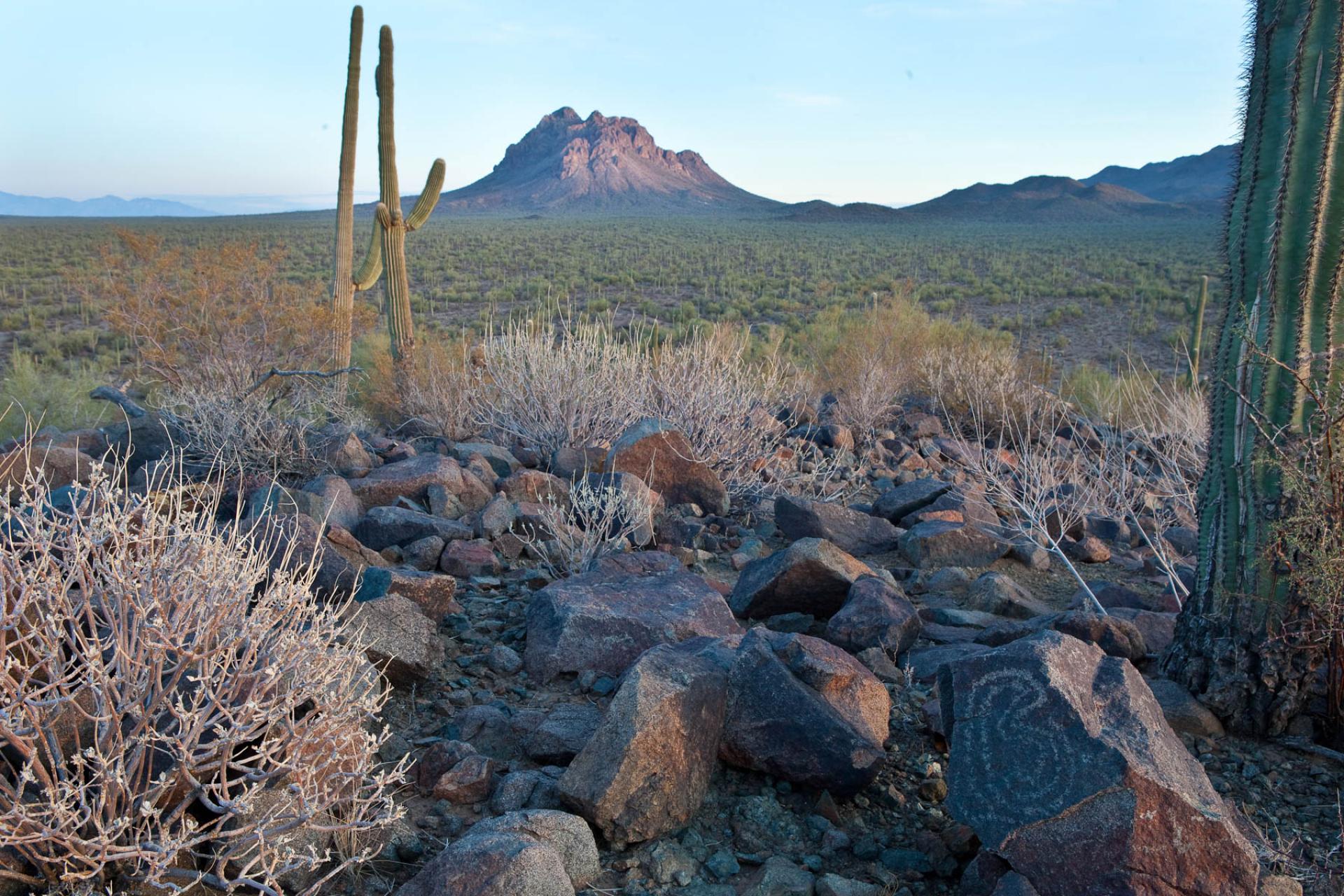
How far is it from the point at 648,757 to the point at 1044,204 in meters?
108

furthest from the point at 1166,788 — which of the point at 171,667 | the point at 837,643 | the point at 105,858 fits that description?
the point at 171,667

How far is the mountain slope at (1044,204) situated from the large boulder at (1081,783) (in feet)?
300

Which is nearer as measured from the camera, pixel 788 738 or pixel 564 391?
pixel 788 738

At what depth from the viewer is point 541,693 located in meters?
4.31

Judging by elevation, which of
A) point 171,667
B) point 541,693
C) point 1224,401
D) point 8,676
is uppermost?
point 1224,401

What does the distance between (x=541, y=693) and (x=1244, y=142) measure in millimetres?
3610

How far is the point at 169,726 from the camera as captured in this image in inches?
114

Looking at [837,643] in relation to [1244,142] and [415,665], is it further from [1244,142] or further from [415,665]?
[1244,142]

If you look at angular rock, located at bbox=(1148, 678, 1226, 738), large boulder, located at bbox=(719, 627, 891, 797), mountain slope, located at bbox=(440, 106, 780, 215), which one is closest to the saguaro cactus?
large boulder, located at bbox=(719, 627, 891, 797)

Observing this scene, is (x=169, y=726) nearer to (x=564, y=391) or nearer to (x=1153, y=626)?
(x=1153, y=626)

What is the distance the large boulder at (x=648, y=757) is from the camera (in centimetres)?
321

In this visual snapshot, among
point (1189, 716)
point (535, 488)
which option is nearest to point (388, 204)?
point (535, 488)

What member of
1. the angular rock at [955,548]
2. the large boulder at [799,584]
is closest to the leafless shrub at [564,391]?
the angular rock at [955,548]

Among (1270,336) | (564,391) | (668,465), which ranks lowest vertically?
(668,465)
